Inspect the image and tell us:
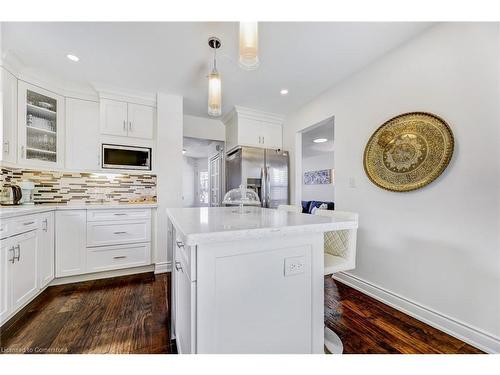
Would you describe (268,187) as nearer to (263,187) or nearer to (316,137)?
(263,187)

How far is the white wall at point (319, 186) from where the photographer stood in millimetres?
5902

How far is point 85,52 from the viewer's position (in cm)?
201

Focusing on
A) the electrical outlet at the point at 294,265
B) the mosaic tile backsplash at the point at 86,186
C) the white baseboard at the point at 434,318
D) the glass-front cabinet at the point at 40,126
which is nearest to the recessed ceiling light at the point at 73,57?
the glass-front cabinet at the point at 40,126

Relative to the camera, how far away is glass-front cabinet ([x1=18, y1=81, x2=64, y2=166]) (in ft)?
7.48

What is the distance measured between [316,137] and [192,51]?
11.0 feet

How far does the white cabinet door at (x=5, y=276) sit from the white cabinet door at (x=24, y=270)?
0.17ft

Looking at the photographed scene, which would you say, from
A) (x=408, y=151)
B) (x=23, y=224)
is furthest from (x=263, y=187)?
(x=23, y=224)

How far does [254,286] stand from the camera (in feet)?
3.19

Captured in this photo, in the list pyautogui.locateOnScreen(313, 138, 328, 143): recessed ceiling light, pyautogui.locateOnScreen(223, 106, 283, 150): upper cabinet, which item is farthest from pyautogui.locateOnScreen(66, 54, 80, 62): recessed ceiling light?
pyautogui.locateOnScreen(313, 138, 328, 143): recessed ceiling light

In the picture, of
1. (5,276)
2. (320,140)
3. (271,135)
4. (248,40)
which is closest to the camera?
(248,40)

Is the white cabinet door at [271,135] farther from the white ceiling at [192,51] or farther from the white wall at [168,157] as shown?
the white wall at [168,157]

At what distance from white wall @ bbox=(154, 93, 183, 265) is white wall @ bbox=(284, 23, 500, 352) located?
2.30 meters
